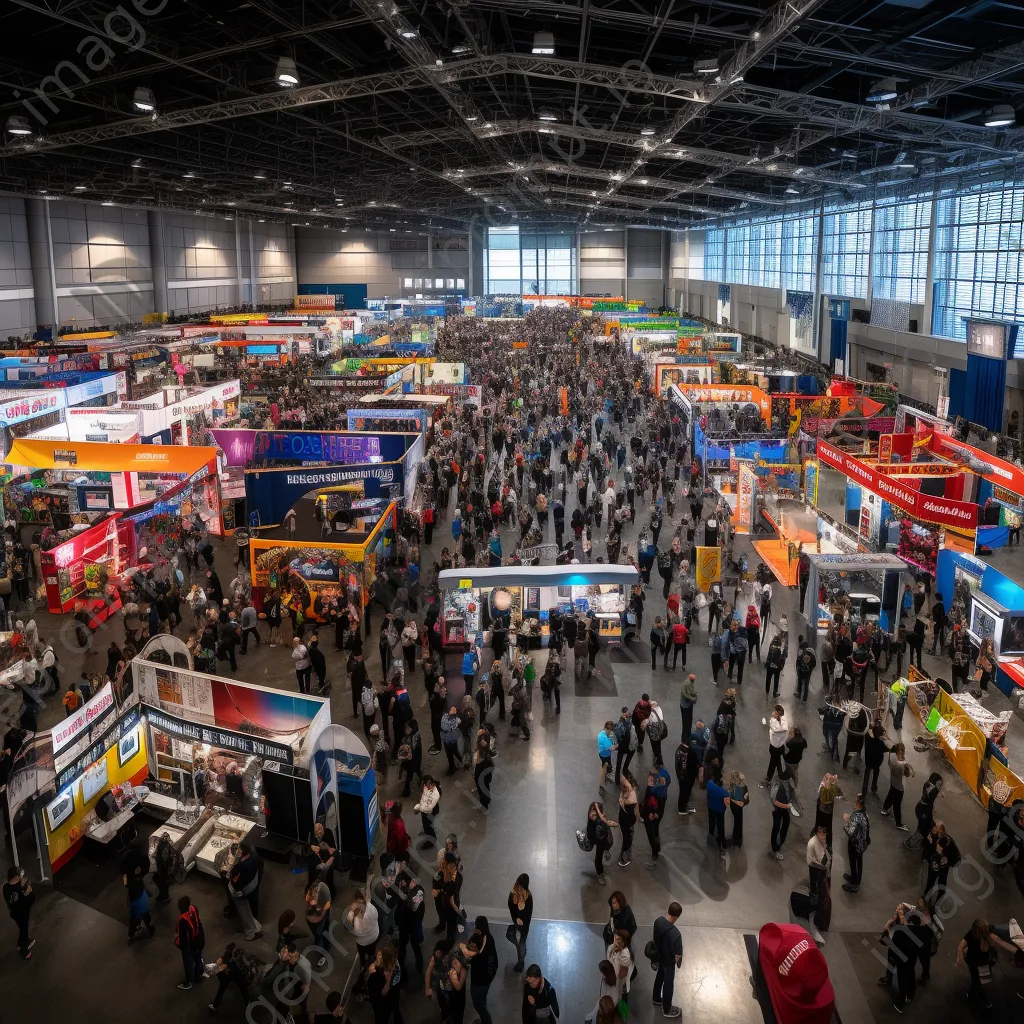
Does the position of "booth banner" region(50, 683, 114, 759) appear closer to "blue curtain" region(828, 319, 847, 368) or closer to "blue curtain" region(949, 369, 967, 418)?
"blue curtain" region(949, 369, 967, 418)

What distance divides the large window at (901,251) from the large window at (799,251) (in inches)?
289

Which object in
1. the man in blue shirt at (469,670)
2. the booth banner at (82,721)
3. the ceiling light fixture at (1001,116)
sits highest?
the ceiling light fixture at (1001,116)

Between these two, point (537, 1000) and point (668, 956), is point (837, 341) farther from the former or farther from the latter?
point (537, 1000)

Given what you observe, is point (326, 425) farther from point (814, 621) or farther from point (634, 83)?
point (814, 621)

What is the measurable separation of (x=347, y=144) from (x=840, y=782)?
1155 inches

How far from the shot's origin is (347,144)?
3234cm

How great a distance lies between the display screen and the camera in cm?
2522

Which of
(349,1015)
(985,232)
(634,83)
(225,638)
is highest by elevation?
(634,83)

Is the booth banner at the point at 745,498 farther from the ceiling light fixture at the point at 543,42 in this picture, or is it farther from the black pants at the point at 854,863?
the black pants at the point at 854,863

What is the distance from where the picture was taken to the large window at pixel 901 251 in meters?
31.4

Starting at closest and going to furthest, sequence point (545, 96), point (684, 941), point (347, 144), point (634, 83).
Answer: point (684, 941) < point (634, 83) < point (545, 96) < point (347, 144)

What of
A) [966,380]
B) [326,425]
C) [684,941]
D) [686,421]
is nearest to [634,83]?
[686,421]

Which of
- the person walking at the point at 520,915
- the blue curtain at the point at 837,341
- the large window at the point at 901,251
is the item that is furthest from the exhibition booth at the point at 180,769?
the blue curtain at the point at 837,341

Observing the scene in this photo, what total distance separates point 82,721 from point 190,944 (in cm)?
304
